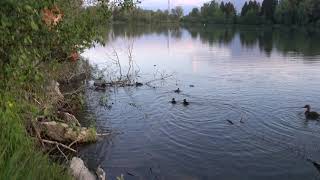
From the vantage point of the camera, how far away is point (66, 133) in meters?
15.9

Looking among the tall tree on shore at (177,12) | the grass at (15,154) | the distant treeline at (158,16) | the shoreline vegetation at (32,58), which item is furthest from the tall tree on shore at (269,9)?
the grass at (15,154)

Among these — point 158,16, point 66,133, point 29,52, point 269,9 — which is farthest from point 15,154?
point 158,16

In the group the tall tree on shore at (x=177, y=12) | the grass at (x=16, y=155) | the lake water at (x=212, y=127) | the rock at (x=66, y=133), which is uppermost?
the grass at (x=16, y=155)

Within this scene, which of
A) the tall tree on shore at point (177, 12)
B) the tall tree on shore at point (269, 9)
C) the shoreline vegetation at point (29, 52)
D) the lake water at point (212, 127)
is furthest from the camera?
the tall tree on shore at point (177, 12)

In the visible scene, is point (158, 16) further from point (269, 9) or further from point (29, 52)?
point (29, 52)

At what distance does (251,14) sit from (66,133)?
117 m

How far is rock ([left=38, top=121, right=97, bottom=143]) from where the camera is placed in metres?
15.5

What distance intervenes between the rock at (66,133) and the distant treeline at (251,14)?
60.3 m

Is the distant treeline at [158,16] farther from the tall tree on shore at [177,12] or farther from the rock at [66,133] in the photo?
the rock at [66,133]

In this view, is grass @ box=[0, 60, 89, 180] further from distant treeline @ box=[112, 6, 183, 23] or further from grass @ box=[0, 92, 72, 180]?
distant treeline @ box=[112, 6, 183, 23]

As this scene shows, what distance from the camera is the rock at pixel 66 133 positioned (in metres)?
15.5

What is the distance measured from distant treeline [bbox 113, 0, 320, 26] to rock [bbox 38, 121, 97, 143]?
60.3m

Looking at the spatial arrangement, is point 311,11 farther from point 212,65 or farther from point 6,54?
point 6,54

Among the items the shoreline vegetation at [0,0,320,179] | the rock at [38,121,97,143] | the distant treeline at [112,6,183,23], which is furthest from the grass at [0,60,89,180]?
the distant treeline at [112,6,183,23]
